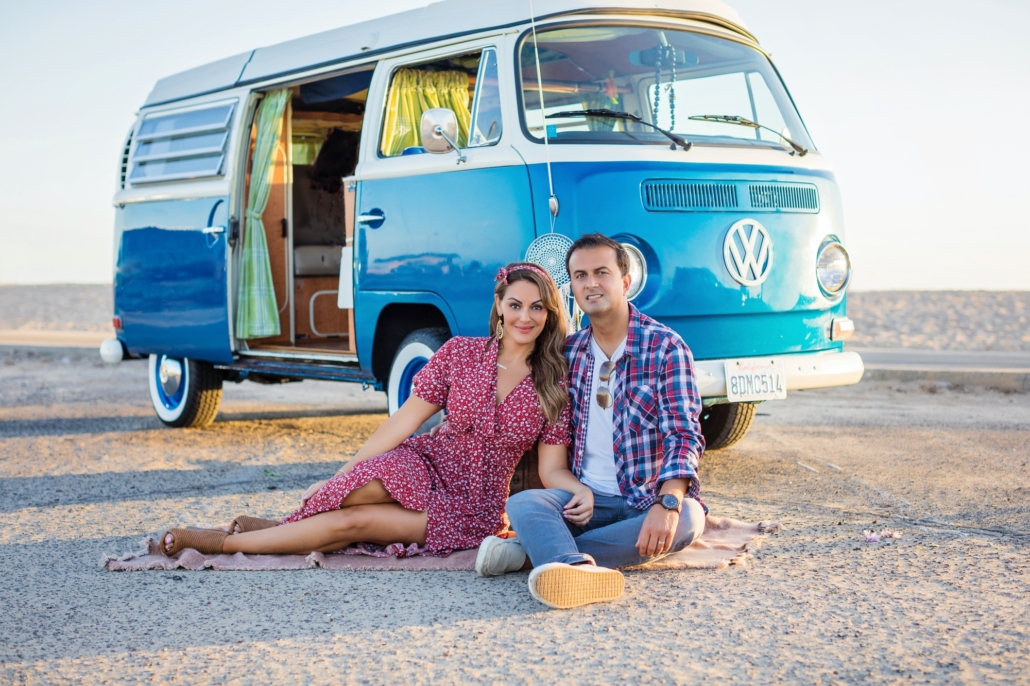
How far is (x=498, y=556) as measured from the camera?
3.80 m

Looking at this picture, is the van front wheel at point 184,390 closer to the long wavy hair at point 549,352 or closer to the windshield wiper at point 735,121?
the windshield wiper at point 735,121

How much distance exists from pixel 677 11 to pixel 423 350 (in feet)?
7.54

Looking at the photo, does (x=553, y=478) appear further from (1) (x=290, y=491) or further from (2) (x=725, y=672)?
(1) (x=290, y=491)

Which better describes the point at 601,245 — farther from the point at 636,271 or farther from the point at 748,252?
the point at 748,252

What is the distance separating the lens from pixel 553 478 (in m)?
4.04

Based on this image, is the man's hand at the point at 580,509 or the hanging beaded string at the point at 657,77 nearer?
the man's hand at the point at 580,509

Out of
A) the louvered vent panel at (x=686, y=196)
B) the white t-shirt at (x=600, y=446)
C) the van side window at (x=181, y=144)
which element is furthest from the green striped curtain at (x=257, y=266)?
the white t-shirt at (x=600, y=446)

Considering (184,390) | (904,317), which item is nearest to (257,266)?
(184,390)

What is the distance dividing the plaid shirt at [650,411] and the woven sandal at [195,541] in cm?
146

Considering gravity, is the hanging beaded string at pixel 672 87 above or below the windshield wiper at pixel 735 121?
above

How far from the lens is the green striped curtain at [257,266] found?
7.27 meters

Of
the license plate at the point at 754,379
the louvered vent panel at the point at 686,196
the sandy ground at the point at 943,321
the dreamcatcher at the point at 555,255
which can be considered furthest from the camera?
the sandy ground at the point at 943,321

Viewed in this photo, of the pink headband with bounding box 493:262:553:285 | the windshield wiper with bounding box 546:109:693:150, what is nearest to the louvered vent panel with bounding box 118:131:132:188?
the windshield wiper with bounding box 546:109:693:150

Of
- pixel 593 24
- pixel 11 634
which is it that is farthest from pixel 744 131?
pixel 11 634
